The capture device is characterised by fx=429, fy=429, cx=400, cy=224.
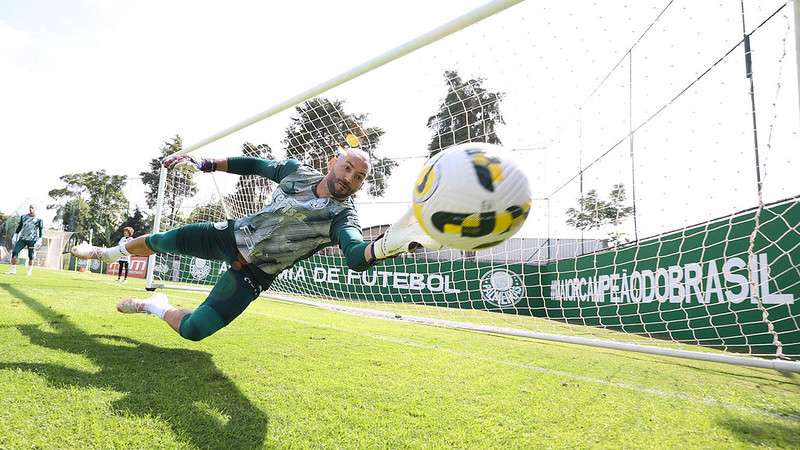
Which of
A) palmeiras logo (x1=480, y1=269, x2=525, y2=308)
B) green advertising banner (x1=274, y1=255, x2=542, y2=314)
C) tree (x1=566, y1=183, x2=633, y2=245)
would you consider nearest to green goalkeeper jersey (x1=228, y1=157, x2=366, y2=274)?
tree (x1=566, y1=183, x2=633, y2=245)

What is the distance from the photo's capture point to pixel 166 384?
2.55 m

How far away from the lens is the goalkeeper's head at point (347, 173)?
3.31 meters

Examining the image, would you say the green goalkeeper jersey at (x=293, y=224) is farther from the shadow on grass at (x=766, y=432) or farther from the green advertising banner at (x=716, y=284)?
the green advertising banner at (x=716, y=284)

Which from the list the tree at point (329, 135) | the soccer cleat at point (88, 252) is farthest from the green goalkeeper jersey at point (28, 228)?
the soccer cleat at point (88, 252)

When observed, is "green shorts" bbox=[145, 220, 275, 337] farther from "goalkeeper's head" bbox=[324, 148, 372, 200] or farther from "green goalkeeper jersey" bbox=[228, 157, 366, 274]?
"goalkeeper's head" bbox=[324, 148, 372, 200]

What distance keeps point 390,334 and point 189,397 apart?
11.5 ft

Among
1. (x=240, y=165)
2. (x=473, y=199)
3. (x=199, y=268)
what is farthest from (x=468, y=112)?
(x=199, y=268)

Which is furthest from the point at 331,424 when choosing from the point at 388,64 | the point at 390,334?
the point at 388,64

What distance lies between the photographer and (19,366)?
99.8 inches

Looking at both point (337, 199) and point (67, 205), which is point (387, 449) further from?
point (67, 205)

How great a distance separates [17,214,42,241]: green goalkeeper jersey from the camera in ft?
40.1

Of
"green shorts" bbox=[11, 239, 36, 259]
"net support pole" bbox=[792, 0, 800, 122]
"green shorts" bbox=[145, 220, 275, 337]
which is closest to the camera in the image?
"net support pole" bbox=[792, 0, 800, 122]

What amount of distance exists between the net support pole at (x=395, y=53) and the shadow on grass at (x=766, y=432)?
364cm

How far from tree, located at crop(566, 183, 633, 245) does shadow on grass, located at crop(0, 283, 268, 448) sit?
21.5 ft
